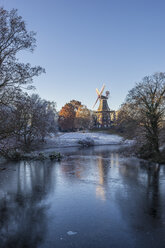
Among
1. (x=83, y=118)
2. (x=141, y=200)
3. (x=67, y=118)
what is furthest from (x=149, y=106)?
(x=67, y=118)

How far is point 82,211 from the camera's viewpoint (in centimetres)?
1149

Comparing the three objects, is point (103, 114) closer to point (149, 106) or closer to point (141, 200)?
point (149, 106)

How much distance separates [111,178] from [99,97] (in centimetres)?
9499

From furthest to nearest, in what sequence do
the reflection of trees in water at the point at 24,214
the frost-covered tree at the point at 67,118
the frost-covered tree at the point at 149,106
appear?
the frost-covered tree at the point at 67,118
the frost-covered tree at the point at 149,106
the reflection of trees in water at the point at 24,214

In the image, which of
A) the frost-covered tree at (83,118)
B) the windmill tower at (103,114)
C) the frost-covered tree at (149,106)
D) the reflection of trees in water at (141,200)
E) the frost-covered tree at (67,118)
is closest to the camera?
the reflection of trees in water at (141,200)

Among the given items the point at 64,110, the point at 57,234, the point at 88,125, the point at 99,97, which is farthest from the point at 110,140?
the point at 57,234

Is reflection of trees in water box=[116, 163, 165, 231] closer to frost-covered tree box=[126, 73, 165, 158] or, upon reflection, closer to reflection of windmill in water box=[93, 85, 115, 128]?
frost-covered tree box=[126, 73, 165, 158]

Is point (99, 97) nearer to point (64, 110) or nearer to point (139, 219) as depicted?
point (64, 110)

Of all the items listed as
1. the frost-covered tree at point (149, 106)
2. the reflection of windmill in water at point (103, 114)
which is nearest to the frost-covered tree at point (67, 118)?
the reflection of windmill in water at point (103, 114)

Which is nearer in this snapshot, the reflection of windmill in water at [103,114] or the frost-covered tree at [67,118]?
the frost-covered tree at [67,118]

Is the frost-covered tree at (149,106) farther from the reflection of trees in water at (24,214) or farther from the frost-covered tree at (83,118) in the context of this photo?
the frost-covered tree at (83,118)

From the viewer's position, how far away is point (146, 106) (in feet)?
94.0

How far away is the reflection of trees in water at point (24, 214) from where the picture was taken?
27.9ft

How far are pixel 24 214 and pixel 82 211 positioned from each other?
119 inches
